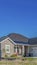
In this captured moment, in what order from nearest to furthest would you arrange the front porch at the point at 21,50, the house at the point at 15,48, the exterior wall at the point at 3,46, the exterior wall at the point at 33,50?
the exterior wall at the point at 3,46 < the house at the point at 15,48 < the front porch at the point at 21,50 < the exterior wall at the point at 33,50

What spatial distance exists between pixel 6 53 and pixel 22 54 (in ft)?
16.5

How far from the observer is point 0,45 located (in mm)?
41625

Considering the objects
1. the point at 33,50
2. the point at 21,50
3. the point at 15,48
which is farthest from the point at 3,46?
the point at 33,50

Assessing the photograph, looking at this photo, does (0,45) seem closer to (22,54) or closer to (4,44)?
(4,44)

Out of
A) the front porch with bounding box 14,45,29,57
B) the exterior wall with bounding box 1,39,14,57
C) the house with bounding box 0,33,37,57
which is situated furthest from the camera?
the front porch with bounding box 14,45,29,57

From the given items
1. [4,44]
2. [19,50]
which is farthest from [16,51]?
[4,44]

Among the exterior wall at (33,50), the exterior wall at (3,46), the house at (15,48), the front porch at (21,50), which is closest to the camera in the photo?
the exterior wall at (3,46)

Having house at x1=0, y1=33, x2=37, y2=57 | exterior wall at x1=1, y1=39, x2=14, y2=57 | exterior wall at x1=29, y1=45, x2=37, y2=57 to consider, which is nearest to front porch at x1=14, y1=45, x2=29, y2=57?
house at x1=0, y1=33, x2=37, y2=57

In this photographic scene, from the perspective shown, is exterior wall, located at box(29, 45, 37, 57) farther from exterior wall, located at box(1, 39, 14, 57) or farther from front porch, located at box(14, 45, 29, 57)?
exterior wall, located at box(1, 39, 14, 57)

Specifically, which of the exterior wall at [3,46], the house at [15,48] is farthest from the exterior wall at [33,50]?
the exterior wall at [3,46]

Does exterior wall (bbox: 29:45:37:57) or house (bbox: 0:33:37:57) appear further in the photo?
exterior wall (bbox: 29:45:37:57)

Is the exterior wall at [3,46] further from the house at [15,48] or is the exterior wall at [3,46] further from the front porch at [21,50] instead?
the front porch at [21,50]

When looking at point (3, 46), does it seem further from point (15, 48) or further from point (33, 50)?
point (33, 50)

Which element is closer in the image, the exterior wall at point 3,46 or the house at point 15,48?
the exterior wall at point 3,46
